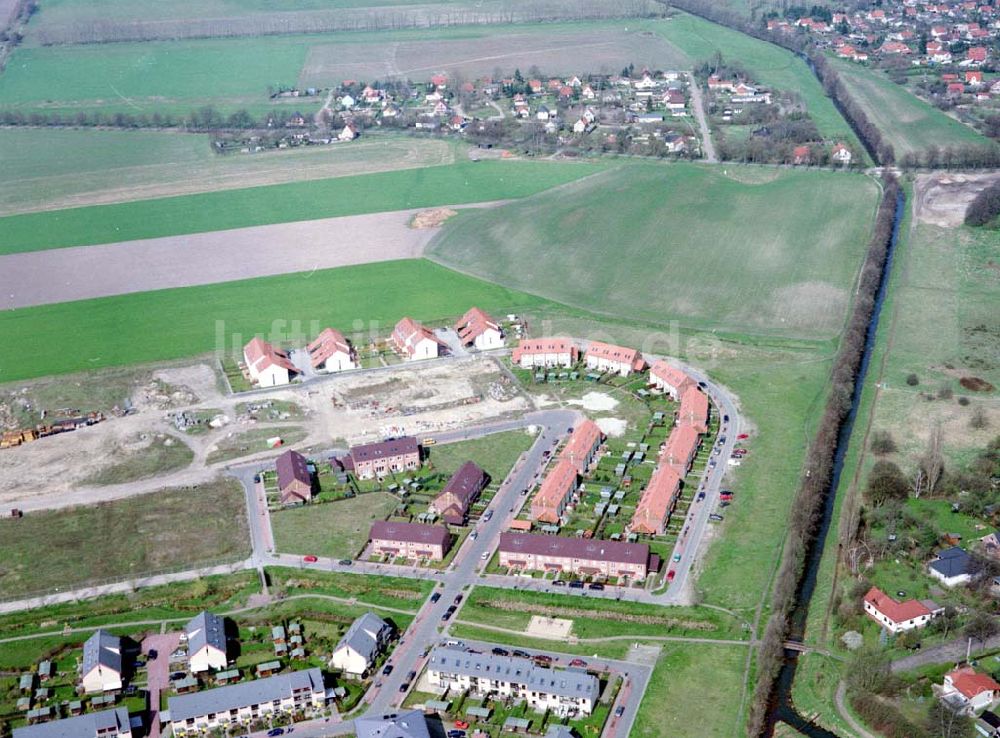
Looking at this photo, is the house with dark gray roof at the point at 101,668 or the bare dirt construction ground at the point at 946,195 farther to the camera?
the bare dirt construction ground at the point at 946,195

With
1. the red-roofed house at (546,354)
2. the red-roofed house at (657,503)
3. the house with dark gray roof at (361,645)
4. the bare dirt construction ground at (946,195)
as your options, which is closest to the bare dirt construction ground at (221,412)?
the red-roofed house at (546,354)

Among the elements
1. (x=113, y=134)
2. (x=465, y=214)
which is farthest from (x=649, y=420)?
(x=113, y=134)

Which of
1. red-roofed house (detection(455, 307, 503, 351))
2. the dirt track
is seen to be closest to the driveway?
red-roofed house (detection(455, 307, 503, 351))

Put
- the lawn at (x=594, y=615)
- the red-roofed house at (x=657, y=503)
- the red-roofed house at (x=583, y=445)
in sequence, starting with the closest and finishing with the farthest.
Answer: the lawn at (x=594, y=615)
the red-roofed house at (x=657, y=503)
the red-roofed house at (x=583, y=445)

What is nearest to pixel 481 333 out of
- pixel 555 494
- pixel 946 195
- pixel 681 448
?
pixel 681 448

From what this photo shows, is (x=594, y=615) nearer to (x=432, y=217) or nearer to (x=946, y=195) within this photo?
(x=432, y=217)

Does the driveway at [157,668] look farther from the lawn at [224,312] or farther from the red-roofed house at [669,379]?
the red-roofed house at [669,379]
